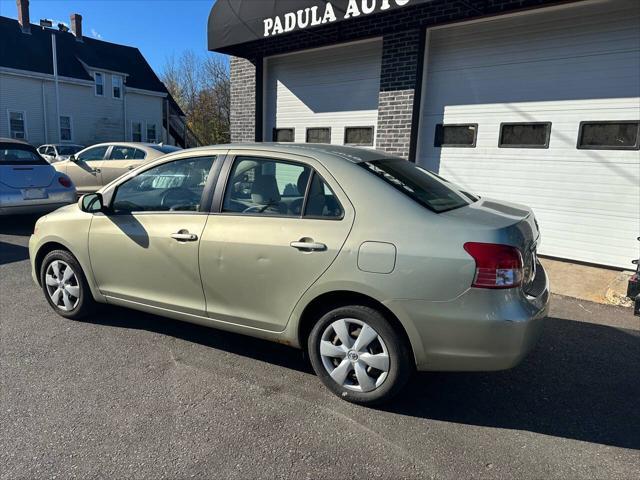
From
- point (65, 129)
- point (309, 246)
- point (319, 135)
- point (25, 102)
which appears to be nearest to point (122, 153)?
point (319, 135)

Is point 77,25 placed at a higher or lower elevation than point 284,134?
higher

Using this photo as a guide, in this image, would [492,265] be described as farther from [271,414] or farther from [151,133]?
[151,133]

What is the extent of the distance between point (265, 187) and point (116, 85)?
30.2 metres

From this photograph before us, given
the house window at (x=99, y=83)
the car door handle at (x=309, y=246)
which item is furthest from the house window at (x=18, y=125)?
the car door handle at (x=309, y=246)

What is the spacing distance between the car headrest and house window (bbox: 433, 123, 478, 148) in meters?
4.86

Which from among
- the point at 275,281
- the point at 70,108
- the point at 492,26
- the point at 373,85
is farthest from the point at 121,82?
the point at 275,281

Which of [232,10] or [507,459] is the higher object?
[232,10]

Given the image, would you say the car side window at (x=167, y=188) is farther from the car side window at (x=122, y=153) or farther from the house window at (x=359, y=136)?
the car side window at (x=122, y=153)

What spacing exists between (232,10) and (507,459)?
337 inches

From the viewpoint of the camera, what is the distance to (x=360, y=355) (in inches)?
117

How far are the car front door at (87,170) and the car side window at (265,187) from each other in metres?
9.01

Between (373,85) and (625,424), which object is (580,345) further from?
(373,85)

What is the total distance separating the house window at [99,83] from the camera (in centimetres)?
2836

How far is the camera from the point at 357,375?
118 inches
